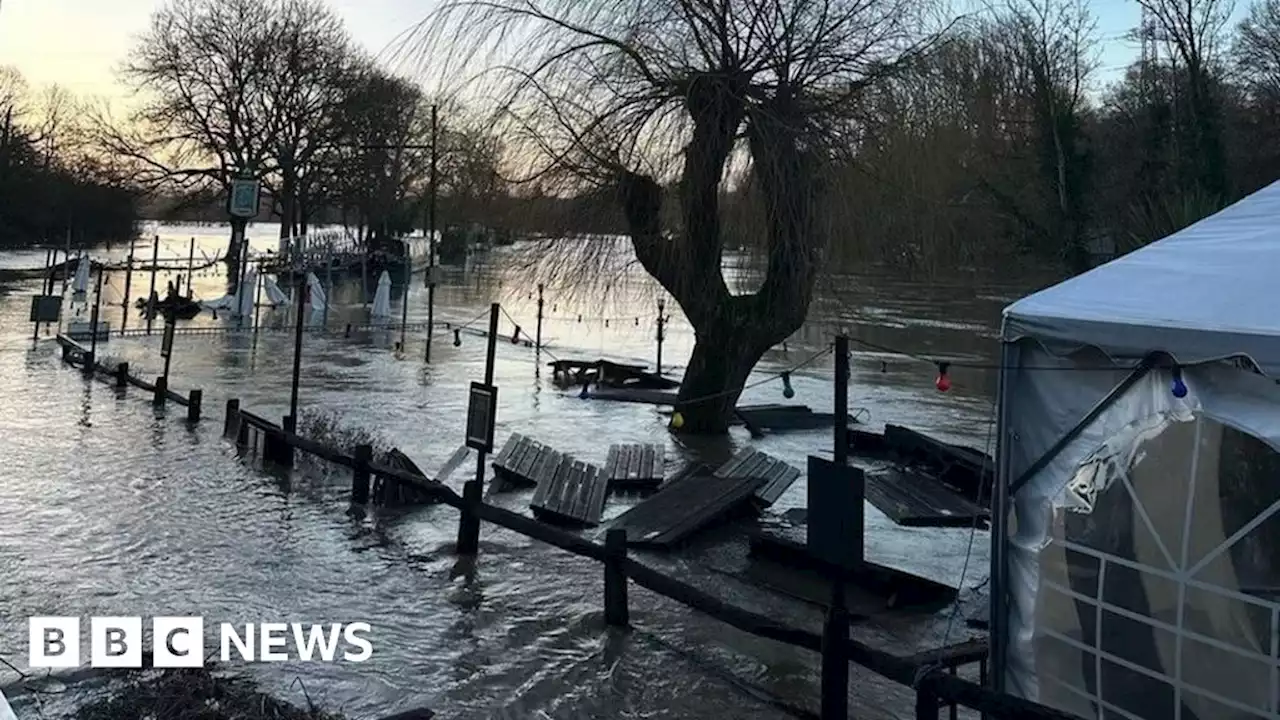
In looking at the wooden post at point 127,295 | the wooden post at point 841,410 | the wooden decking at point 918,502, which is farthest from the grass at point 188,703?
the wooden post at point 127,295

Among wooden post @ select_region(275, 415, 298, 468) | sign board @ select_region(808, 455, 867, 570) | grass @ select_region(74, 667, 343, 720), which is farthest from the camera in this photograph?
wooden post @ select_region(275, 415, 298, 468)

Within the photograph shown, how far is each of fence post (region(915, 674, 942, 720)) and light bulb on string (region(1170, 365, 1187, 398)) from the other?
1.58m

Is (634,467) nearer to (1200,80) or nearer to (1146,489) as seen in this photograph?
(1146,489)

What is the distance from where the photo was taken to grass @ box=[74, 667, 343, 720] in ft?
15.7

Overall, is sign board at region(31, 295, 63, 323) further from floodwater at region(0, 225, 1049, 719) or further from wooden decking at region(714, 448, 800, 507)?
wooden decking at region(714, 448, 800, 507)

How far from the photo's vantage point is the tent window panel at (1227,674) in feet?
13.4

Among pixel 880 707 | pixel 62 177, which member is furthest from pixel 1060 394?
pixel 62 177

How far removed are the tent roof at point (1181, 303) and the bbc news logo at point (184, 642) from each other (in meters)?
4.42

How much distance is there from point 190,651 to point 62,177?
6314 cm

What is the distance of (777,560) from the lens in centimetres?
891

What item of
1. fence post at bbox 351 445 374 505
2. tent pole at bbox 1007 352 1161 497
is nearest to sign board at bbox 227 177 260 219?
fence post at bbox 351 445 374 505

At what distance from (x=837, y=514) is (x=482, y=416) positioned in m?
4.06

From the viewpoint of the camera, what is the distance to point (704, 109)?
43.0 feet

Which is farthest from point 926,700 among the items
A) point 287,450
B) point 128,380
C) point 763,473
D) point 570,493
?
point 128,380
